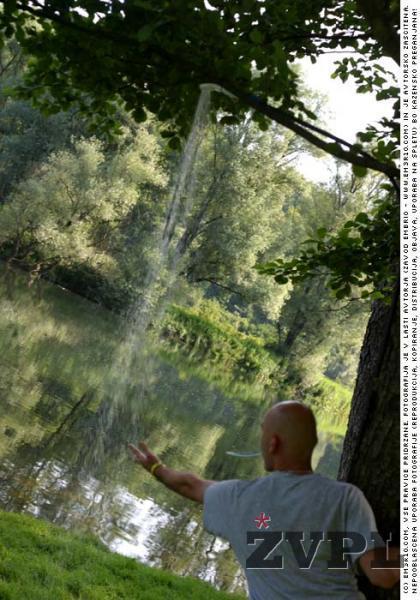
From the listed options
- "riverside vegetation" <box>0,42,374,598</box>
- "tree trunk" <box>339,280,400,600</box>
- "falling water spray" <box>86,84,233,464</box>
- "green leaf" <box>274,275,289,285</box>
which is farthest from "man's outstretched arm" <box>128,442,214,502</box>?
"riverside vegetation" <box>0,42,374,598</box>

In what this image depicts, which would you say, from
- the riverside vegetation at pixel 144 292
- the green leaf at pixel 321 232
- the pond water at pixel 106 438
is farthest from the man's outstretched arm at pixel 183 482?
the riverside vegetation at pixel 144 292

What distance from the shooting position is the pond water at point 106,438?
9375 mm

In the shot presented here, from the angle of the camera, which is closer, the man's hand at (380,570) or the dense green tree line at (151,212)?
the man's hand at (380,570)

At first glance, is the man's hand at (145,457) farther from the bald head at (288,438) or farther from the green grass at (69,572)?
the green grass at (69,572)

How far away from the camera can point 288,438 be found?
9.02ft

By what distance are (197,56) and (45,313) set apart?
907 inches

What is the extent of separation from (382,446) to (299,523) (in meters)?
0.86

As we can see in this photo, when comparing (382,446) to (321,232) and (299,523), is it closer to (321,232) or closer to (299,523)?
(299,523)

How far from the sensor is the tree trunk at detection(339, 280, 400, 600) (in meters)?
3.20

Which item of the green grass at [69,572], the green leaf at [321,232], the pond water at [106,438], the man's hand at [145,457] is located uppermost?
the green leaf at [321,232]

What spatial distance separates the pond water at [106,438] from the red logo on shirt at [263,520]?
641 cm

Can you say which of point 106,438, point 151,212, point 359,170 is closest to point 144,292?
point 106,438

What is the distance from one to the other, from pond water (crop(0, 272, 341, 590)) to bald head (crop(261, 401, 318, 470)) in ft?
21.1

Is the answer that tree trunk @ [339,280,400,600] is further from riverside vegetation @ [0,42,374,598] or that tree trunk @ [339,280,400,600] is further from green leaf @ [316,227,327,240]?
riverside vegetation @ [0,42,374,598]
